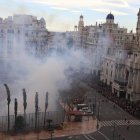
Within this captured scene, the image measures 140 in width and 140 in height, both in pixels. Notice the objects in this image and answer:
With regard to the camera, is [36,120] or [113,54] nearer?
[36,120]

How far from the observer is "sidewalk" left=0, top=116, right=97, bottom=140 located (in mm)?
38006

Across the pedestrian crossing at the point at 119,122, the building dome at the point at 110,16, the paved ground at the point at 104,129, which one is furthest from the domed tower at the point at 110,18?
the pedestrian crossing at the point at 119,122

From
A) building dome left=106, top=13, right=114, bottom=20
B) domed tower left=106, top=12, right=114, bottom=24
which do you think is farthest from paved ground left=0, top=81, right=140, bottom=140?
building dome left=106, top=13, right=114, bottom=20

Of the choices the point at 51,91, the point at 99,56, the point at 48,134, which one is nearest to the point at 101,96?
the point at 51,91

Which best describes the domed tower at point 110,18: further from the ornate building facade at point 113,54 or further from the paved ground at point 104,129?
the paved ground at point 104,129

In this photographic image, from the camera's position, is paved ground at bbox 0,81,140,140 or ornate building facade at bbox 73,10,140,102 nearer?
paved ground at bbox 0,81,140,140

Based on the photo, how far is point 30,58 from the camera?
6938cm

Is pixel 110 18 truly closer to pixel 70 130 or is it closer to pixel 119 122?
pixel 119 122

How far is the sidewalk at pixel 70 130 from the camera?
38.0m

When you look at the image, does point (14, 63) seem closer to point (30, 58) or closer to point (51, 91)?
point (30, 58)

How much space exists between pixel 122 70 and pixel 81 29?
30.6 meters

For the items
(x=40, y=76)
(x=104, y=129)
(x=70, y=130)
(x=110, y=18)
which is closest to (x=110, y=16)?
(x=110, y=18)

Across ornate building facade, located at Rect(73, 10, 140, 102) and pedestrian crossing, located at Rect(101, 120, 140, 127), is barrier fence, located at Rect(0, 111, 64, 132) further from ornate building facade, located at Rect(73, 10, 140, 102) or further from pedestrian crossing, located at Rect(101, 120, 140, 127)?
ornate building facade, located at Rect(73, 10, 140, 102)

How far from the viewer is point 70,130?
41500mm
